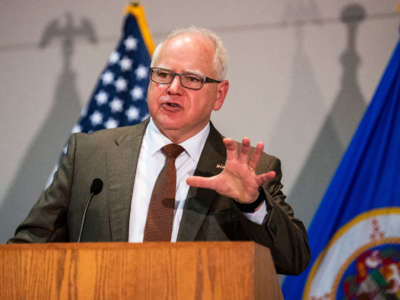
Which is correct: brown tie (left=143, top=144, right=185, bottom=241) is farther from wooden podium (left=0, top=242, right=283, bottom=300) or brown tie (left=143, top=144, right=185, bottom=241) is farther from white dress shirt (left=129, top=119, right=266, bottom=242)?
wooden podium (left=0, top=242, right=283, bottom=300)

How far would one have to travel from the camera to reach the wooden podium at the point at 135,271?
4.03 ft

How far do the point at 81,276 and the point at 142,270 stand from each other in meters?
0.15

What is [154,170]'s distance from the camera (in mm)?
2098

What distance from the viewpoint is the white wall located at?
144 inches

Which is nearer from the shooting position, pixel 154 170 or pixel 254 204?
pixel 254 204

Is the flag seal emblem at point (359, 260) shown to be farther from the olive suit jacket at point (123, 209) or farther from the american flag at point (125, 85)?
the american flag at point (125, 85)

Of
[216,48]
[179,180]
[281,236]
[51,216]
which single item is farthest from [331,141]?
[51,216]

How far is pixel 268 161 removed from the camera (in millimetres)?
2160

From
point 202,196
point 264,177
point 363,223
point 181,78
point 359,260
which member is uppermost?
point 181,78

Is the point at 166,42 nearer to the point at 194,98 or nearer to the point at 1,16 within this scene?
the point at 194,98

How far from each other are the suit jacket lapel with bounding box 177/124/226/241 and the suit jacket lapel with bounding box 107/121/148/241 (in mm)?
215

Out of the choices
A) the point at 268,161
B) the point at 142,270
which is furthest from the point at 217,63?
the point at 142,270

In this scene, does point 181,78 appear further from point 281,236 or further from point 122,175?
point 281,236

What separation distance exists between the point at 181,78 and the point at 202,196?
0.53 m
